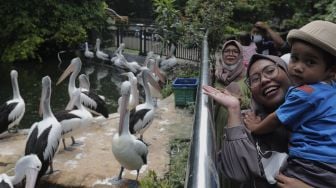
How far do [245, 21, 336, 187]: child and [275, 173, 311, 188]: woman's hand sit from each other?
2 centimetres

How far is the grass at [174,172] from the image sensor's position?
4766mm

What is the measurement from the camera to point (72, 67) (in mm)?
10172

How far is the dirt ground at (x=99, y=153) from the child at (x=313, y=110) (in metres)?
4.02

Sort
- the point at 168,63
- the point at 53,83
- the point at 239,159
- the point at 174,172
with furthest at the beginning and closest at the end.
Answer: the point at 53,83 < the point at 168,63 < the point at 174,172 < the point at 239,159

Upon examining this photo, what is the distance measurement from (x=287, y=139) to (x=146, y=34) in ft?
52.2

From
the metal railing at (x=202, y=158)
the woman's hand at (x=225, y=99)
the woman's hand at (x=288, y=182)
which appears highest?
the woman's hand at (x=225, y=99)

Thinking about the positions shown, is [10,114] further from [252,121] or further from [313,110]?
[313,110]

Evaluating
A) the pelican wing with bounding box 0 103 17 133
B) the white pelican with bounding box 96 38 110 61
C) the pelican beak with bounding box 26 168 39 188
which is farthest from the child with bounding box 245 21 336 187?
the white pelican with bounding box 96 38 110 61

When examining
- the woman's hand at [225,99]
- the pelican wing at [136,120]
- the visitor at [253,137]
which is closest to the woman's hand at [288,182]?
the visitor at [253,137]

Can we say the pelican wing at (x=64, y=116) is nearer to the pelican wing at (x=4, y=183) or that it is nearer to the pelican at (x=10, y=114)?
the pelican at (x=10, y=114)

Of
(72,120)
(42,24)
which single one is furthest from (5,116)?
(42,24)

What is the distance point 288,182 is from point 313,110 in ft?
0.95

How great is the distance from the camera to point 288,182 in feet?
5.33

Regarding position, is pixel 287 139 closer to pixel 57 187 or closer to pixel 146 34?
pixel 57 187
